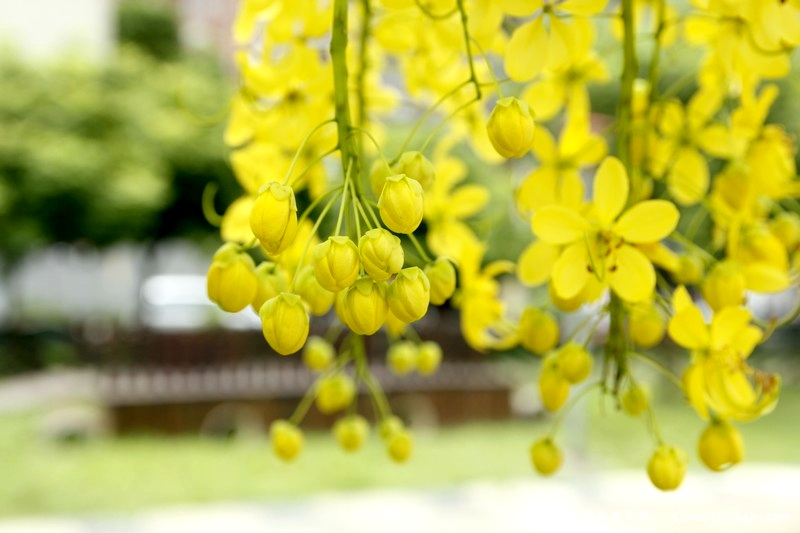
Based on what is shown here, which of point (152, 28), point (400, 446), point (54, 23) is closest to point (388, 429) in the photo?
point (400, 446)

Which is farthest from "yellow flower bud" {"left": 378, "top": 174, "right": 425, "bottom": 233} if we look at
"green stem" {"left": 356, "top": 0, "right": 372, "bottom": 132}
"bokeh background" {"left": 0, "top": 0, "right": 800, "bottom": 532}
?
"bokeh background" {"left": 0, "top": 0, "right": 800, "bottom": 532}

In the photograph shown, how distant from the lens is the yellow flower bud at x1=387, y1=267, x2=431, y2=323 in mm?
173

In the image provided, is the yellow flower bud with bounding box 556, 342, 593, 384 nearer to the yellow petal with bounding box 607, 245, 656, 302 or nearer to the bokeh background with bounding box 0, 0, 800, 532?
the yellow petal with bounding box 607, 245, 656, 302

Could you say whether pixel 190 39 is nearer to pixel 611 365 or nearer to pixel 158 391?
pixel 158 391

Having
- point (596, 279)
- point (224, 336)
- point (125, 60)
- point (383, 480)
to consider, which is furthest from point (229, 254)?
point (125, 60)

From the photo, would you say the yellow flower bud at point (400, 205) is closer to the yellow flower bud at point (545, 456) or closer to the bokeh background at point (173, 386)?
the yellow flower bud at point (545, 456)

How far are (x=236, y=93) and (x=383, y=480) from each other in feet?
6.25

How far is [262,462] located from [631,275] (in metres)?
2.25

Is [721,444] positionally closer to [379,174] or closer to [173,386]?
[379,174]

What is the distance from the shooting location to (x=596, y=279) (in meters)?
0.22

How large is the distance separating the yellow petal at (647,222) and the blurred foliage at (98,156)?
9.16ft

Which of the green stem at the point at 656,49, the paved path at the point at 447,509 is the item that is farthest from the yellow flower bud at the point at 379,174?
the paved path at the point at 447,509

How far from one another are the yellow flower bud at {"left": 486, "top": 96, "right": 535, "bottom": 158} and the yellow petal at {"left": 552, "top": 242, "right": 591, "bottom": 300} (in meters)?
0.04

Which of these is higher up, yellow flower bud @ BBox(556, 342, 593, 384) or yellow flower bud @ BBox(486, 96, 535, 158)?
yellow flower bud @ BBox(486, 96, 535, 158)
